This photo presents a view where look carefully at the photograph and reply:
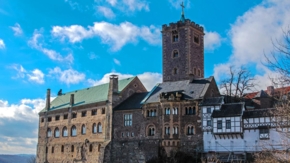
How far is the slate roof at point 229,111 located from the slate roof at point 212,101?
0.73 m

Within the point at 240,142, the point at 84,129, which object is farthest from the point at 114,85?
the point at 240,142

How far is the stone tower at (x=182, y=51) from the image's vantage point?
62.0 metres

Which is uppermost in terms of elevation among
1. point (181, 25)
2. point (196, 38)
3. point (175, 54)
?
point (181, 25)

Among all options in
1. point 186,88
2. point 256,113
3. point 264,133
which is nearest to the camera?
point 264,133

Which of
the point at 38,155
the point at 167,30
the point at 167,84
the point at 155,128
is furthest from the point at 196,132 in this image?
the point at 38,155

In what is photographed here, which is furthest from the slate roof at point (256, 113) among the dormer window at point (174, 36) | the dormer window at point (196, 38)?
the dormer window at point (174, 36)

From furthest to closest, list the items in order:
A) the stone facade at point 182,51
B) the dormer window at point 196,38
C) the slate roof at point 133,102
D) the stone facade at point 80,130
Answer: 1. the dormer window at point 196,38
2. the stone facade at point 182,51
3. the stone facade at point 80,130
4. the slate roof at point 133,102

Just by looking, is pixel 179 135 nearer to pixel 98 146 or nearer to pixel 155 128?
pixel 155 128

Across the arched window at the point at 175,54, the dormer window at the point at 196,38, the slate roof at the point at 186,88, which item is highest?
the dormer window at the point at 196,38

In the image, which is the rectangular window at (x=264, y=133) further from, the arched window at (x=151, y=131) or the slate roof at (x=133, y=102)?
the slate roof at (x=133, y=102)

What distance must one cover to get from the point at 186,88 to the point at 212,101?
5015 millimetres

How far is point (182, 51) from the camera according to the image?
205ft

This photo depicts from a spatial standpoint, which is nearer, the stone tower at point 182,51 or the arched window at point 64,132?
the stone tower at point 182,51

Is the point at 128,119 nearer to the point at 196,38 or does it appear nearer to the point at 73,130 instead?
the point at 73,130
